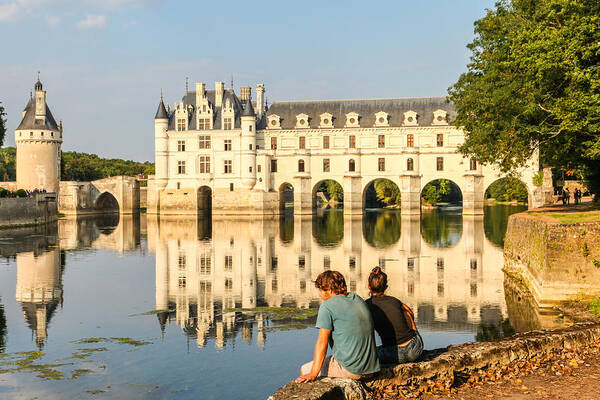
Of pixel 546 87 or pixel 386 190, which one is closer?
pixel 546 87

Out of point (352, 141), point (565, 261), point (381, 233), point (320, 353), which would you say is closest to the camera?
point (320, 353)

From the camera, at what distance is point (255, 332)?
15.6 metres

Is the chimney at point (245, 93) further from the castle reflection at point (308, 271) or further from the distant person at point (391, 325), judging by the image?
the distant person at point (391, 325)

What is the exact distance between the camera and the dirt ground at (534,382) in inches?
315

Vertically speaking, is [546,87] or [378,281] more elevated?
[546,87]

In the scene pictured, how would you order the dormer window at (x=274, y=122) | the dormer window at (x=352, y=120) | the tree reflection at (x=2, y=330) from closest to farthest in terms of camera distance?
the tree reflection at (x=2, y=330), the dormer window at (x=352, y=120), the dormer window at (x=274, y=122)

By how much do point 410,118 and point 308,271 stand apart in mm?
42445

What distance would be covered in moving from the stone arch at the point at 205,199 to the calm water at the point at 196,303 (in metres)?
28.5

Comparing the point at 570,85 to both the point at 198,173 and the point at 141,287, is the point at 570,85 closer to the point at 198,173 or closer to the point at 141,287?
the point at 141,287

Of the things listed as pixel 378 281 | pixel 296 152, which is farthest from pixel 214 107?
pixel 378 281

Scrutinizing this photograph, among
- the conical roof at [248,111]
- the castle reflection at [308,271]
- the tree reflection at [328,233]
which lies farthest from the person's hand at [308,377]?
the conical roof at [248,111]

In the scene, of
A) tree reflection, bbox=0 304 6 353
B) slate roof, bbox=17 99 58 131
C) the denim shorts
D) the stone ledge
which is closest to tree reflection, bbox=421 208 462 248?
tree reflection, bbox=0 304 6 353

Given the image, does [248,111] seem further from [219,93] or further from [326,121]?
[326,121]

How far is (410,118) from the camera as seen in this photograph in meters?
64.9
